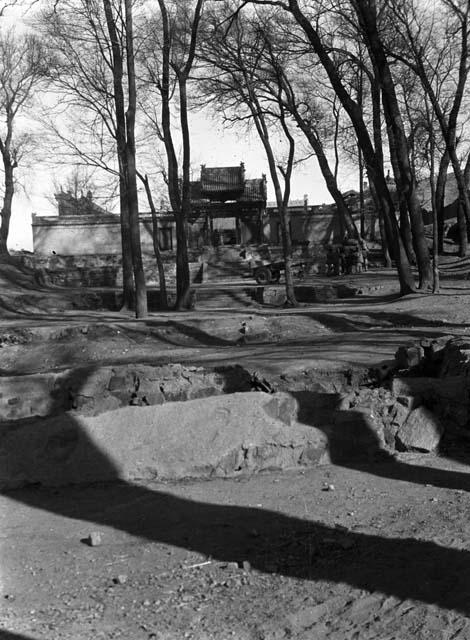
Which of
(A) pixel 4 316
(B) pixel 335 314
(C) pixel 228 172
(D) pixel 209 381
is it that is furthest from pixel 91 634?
(C) pixel 228 172

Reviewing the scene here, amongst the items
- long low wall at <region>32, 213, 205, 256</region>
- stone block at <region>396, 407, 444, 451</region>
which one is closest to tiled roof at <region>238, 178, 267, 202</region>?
long low wall at <region>32, 213, 205, 256</region>

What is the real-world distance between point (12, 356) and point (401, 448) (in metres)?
10.4

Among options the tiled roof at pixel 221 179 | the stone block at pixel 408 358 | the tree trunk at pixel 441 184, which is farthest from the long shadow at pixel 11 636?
the tiled roof at pixel 221 179

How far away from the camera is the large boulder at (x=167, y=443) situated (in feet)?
24.2

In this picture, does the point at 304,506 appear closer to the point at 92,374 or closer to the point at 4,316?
the point at 92,374

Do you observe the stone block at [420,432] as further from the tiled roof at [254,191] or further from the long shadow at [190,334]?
the tiled roof at [254,191]

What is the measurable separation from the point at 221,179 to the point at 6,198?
14195mm

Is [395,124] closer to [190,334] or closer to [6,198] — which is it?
[190,334]

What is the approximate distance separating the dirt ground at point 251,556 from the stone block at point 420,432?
0.18 meters

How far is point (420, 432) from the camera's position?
7438 millimetres

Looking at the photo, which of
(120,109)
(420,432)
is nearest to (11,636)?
(420,432)

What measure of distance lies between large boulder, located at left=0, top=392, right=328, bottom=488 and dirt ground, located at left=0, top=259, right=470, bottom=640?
0.23 m

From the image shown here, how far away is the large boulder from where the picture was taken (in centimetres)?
738

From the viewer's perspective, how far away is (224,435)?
752 centimetres
